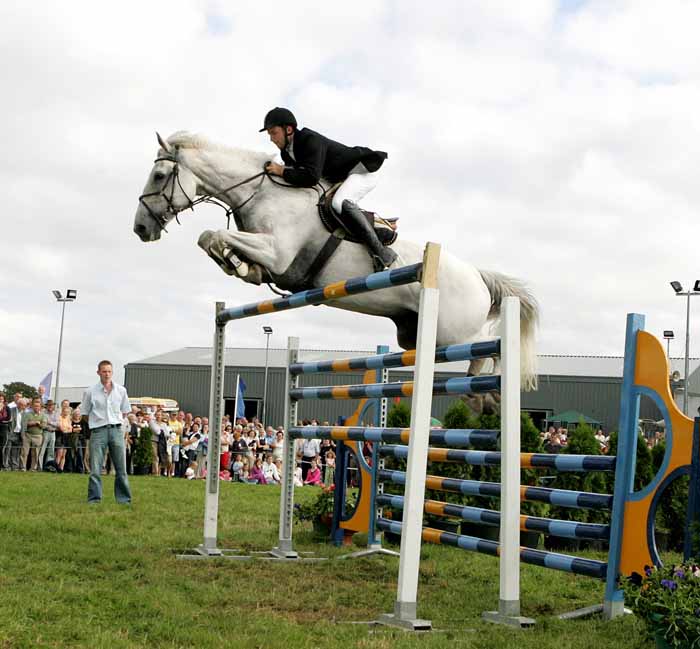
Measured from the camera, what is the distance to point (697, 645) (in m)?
3.41

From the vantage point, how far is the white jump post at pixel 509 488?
443 centimetres

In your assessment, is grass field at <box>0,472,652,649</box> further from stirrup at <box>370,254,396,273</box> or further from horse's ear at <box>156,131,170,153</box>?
horse's ear at <box>156,131,170,153</box>

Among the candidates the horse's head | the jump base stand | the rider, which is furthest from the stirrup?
the jump base stand

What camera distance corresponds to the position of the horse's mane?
5.98 m

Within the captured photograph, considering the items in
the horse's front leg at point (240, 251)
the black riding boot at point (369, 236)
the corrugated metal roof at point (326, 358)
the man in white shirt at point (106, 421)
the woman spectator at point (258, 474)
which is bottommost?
the woman spectator at point (258, 474)

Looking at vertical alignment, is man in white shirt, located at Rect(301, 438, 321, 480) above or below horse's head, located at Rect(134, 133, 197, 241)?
below

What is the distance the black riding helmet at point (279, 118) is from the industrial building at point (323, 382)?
1068 inches

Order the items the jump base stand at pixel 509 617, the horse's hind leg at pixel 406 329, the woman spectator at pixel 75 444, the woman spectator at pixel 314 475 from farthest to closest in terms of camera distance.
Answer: the woman spectator at pixel 314 475 < the woman spectator at pixel 75 444 < the horse's hind leg at pixel 406 329 < the jump base stand at pixel 509 617

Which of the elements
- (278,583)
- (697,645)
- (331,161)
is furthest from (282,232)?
Answer: (697,645)

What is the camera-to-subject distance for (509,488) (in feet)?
14.6

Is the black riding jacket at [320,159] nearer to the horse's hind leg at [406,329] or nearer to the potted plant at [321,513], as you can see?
the horse's hind leg at [406,329]

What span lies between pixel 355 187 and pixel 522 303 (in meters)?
1.64

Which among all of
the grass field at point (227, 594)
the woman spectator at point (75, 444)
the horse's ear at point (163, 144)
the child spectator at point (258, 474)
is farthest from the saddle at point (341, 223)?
the woman spectator at point (75, 444)

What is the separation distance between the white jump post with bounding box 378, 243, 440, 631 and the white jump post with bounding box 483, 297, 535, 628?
1.35ft
